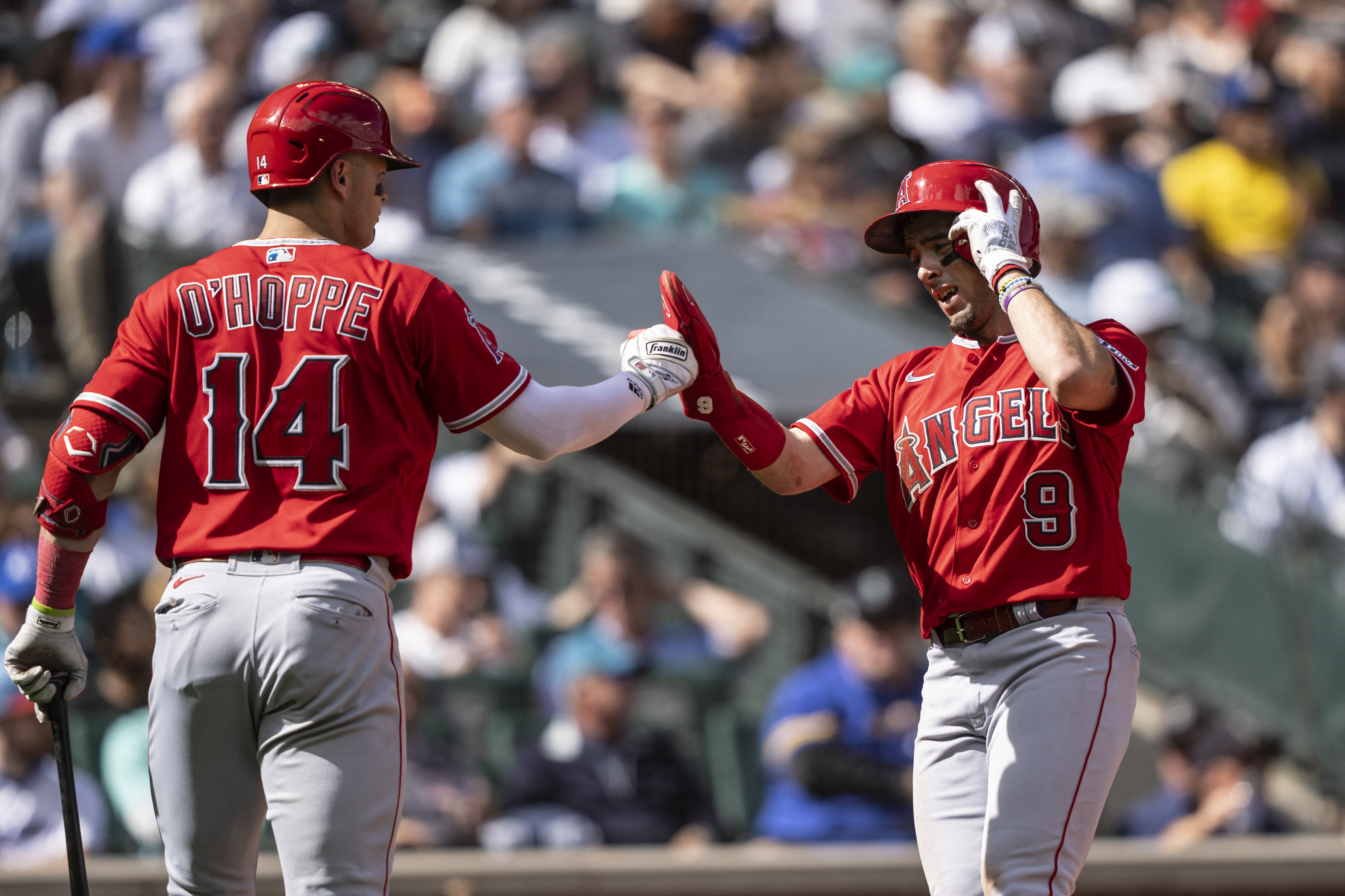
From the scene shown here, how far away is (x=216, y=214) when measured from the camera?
9406 millimetres

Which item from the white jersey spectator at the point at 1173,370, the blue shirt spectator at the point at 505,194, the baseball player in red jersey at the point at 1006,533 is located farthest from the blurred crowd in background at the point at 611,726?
the baseball player in red jersey at the point at 1006,533

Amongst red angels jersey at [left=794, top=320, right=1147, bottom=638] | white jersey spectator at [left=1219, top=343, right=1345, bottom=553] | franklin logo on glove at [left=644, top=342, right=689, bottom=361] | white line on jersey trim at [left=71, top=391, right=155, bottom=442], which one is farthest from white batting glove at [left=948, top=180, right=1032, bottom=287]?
white jersey spectator at [left=1219, top=343, right=1345, bottom=553]

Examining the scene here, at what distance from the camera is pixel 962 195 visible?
383 centimetres

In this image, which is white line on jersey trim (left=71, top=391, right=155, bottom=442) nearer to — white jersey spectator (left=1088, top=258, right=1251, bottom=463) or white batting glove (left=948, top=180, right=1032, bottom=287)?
white batting glove (left=948, top=180, right=1032, bottom=287)

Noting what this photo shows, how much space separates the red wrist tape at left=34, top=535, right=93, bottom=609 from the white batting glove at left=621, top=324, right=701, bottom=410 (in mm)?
1318

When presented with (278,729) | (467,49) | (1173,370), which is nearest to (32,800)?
(278,729)

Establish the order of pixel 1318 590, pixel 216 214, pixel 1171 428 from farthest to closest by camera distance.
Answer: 1. pixel 216 214
2. pixel 1171 428
3. pixel 1318 590

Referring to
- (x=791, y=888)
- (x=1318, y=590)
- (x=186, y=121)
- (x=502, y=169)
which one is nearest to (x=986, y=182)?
(x=791, y=888)

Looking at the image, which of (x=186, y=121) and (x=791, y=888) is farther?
(x=186, y=121)

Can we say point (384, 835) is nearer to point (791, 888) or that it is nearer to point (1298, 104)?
point (791, 888)

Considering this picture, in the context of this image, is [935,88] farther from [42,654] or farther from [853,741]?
[42,654]

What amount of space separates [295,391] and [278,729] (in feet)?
2.19

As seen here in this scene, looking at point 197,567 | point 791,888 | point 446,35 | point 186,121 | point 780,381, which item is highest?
point 446,35

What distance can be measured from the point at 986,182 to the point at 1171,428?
541cm
